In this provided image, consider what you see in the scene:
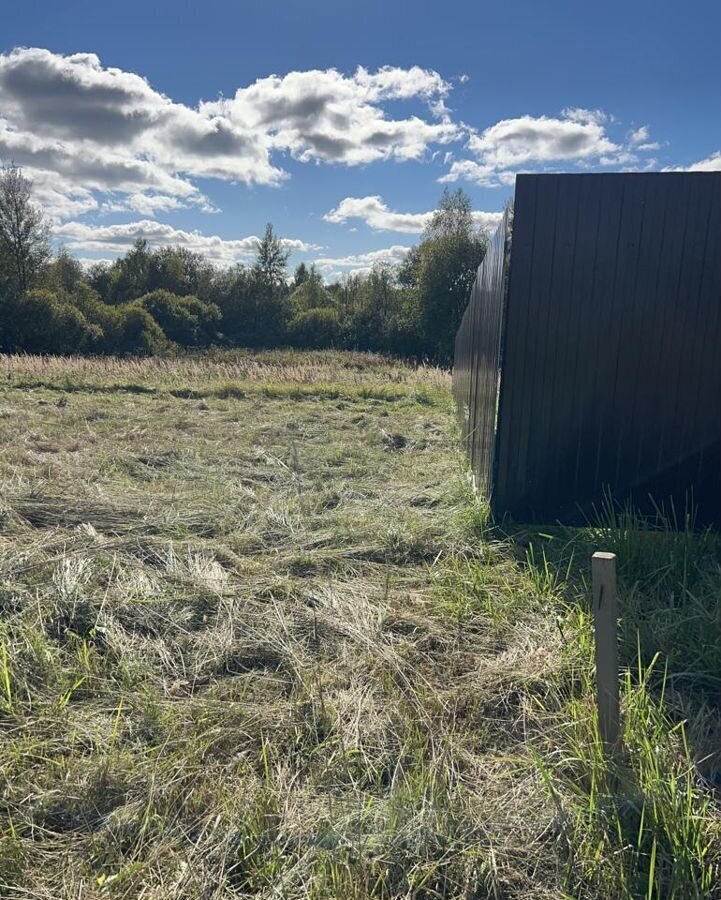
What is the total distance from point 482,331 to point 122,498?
3348 mm

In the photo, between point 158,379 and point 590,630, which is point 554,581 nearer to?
point 590,630

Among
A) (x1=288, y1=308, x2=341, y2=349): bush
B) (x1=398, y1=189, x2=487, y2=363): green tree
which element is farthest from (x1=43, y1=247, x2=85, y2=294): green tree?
(x1=398, y1=189, x2=487, y2=363): green tree

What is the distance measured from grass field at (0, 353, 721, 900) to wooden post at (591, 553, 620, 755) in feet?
0.30

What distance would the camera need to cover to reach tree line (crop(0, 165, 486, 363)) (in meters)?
25.0

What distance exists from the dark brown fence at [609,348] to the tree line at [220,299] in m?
24.2

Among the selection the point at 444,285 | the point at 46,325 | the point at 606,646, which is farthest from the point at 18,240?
the point at 606,646

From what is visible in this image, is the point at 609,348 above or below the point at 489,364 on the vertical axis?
above

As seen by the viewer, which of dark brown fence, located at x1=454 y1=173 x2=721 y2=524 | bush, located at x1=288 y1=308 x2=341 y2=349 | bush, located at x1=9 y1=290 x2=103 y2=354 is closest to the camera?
dark brown fence, located at x1=454 y1=173 x2=721 y2=524

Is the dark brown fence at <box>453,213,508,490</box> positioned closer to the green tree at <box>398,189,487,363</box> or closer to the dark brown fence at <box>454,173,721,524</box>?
the dark brown fence at <box>454,173,721,524</box>

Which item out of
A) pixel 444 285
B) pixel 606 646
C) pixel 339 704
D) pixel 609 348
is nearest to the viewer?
pixel 606 646

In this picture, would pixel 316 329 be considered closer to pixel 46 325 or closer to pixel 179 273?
pixel 179 273

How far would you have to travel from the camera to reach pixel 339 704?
6.99ft

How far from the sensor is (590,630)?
7.81ft

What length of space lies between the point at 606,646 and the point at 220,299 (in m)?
37.9
